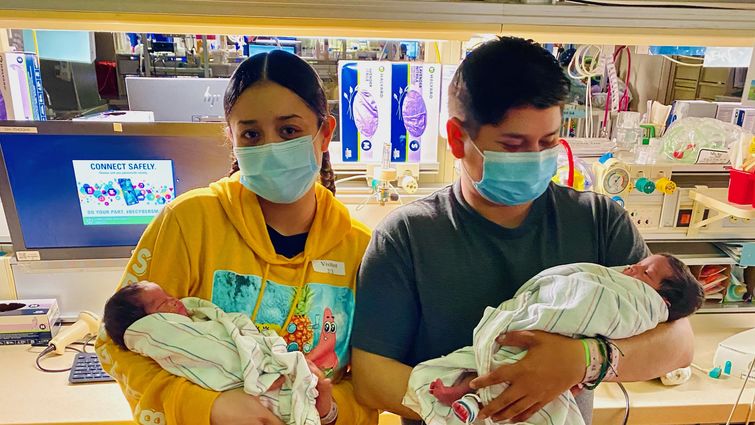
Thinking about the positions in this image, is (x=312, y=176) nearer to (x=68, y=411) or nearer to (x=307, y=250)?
(x=307, y=250)

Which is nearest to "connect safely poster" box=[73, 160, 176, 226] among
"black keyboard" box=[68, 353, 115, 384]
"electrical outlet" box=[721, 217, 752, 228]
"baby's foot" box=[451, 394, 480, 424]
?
"black keyboard" box=[68, 353, 115, 384]

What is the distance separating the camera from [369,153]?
201 cm

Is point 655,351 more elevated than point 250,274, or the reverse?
point 250,274

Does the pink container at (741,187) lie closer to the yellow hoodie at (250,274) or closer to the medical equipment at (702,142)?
the medical equipment at (702,142)

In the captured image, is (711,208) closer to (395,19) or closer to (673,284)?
(673,284)

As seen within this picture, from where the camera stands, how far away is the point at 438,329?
1.14 metres

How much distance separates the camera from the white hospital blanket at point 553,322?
101cm

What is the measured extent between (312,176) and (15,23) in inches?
34.4

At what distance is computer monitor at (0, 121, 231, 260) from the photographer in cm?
160

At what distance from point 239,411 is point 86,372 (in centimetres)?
77

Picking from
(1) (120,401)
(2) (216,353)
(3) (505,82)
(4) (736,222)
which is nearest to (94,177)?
(1) (120,401)

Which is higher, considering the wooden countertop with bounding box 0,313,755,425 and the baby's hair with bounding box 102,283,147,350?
the baby's hair with bounding box 102,283,147,350

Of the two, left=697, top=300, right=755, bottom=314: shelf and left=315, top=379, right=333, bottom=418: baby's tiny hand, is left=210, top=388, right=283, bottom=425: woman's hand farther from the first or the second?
left=697, top=300, right=755, bottom=314: shelf

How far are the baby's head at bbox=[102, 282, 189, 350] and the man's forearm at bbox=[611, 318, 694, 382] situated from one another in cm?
91
